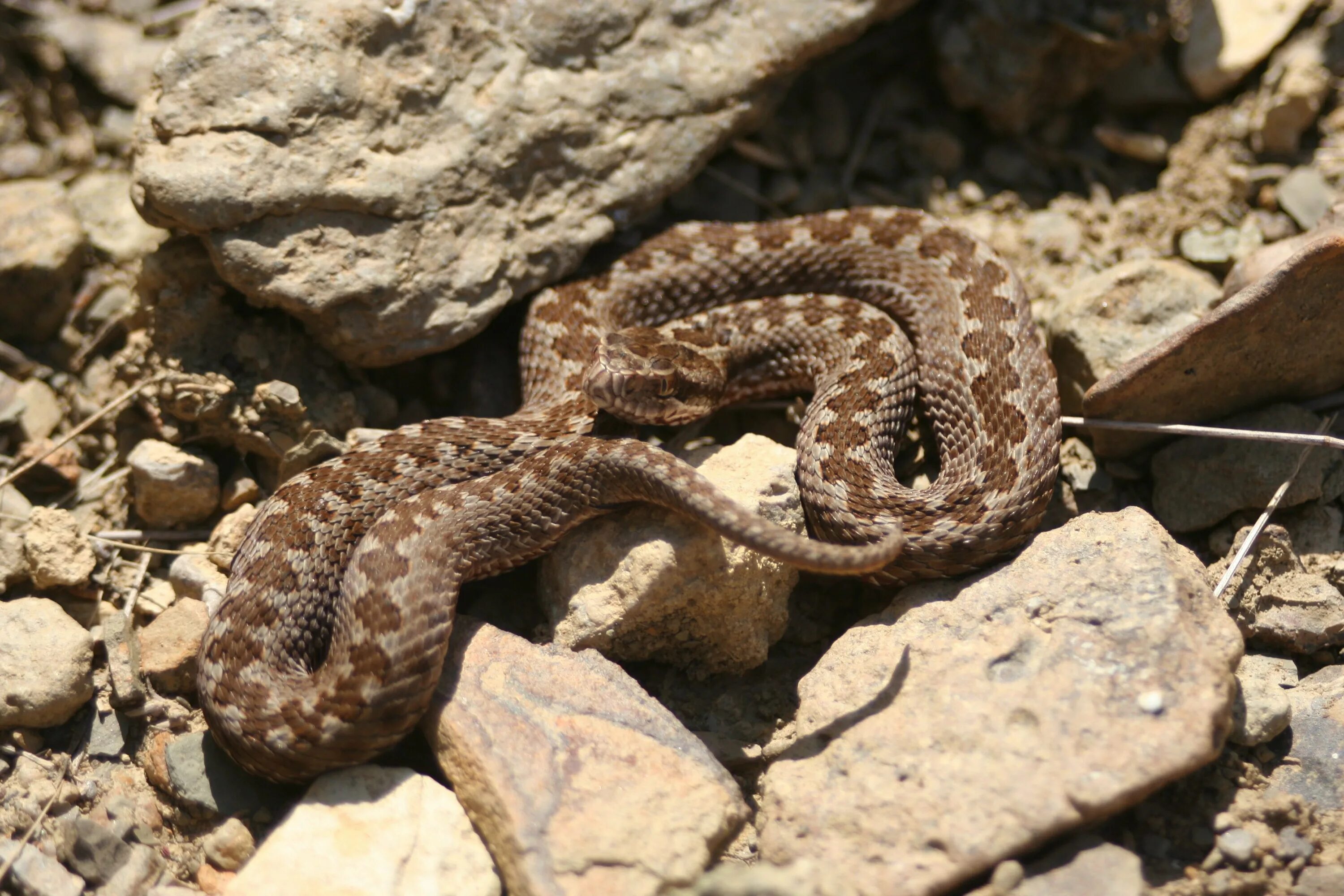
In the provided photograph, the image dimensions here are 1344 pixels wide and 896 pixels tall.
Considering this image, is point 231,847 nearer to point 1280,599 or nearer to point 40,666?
point 40,666

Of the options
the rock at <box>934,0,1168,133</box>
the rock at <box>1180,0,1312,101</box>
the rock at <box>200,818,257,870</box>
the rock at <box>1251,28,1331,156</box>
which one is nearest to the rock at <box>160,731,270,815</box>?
the rock at <box>200,818,257,870</box>

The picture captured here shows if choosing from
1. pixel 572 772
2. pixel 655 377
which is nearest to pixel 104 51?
pixel 655 377

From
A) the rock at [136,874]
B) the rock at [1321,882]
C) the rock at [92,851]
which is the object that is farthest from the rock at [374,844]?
the rock at [1321,882]

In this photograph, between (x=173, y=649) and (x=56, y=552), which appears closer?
(x=173, y=649)

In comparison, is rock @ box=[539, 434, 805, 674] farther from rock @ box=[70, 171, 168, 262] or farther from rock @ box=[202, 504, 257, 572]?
rock @ box=[70, 171, 168, 262]

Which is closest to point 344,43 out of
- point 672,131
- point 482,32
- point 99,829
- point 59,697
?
point 482,32

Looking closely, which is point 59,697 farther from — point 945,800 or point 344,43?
point 945,800

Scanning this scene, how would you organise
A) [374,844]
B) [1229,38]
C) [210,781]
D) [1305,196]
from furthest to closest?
[1229,38]
[1305,196]
[210,781]
[374,844]
